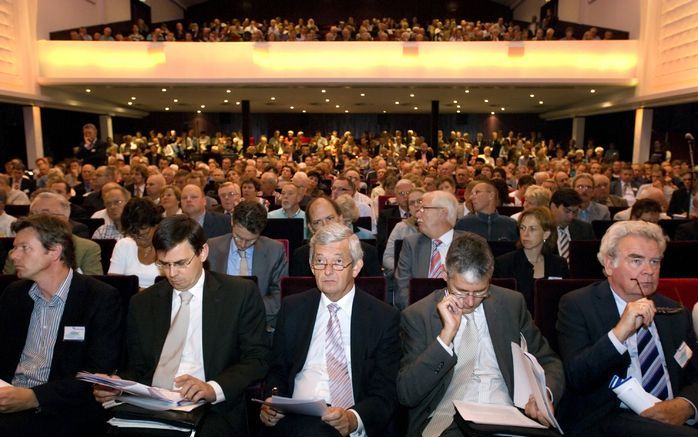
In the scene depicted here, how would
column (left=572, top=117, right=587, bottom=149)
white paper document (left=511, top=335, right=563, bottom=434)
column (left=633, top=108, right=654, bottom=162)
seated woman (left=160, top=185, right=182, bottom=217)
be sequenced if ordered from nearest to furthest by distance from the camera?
white paper document (left=511, top=335, right=563, bottom=434)
seated woman (left=160, top=185, right=182, bottom=217)
column (left=633, top=108, right=654, bottom=162)
column (left=572, top=117, right=587, bottom=149)

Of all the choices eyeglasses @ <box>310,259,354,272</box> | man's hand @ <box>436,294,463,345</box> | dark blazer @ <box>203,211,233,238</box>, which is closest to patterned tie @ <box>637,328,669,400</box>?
man's hand @ <box>436,294,463,345</box>

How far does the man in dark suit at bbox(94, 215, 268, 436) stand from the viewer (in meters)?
2.16

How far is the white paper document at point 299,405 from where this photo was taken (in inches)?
73.4

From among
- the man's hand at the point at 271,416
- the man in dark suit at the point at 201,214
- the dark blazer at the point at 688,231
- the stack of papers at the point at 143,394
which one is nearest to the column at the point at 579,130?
the dark blazer at the point at 688,231

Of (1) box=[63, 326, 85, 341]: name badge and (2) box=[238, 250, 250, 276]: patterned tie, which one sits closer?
(1) box=[63, 326, 85, 341]: name badge

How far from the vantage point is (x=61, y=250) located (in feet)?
7.75

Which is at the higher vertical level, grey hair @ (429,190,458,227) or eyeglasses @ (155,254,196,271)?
grey hair @ (429,190,458,227)

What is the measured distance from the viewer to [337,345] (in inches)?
86.8

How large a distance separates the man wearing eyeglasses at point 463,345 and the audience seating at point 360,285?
67cm

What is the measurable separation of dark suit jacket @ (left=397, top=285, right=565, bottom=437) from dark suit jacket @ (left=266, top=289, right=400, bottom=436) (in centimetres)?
7

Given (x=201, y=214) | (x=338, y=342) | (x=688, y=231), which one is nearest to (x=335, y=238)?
(x=338, y=342)

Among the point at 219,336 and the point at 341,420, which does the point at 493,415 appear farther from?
the point at 219,336

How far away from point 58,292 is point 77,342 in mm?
228

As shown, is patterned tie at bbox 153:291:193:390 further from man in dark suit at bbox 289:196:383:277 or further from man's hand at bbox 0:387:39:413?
man in dark suit at bbox 289:196:383:277
